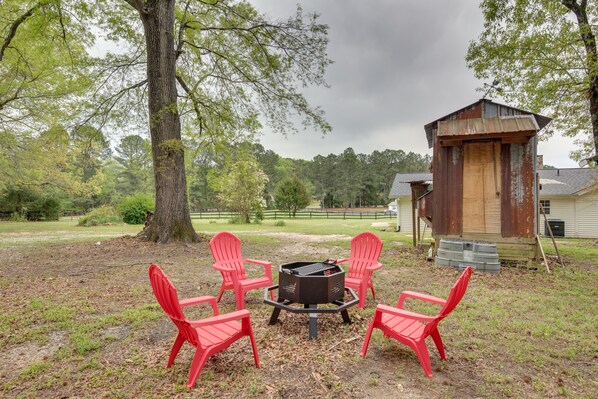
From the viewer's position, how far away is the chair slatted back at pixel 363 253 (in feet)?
14.6

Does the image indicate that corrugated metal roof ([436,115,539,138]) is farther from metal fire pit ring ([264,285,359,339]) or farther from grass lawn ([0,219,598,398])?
metal fire pit ring ([264,285,359,339])

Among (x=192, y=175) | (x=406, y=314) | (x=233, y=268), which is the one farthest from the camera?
(x=192, y=175)

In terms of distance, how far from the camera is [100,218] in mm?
20031

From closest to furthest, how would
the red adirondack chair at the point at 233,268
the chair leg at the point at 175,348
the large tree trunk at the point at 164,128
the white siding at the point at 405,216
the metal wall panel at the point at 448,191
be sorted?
the chair leg at the point at 175,348 → the red adirondack chair at the point at 233,268 → the metal wall panel at the point at 448,191 → the large tree trunk at the point at 164,128 → the white siding at the point at 405,216

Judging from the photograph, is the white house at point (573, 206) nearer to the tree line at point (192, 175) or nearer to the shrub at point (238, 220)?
the tree line at point (192, 175)

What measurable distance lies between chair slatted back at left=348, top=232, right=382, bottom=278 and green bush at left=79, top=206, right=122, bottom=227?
19930 mm

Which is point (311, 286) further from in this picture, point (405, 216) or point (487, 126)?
point (405, 216)

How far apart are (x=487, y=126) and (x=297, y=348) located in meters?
6.29

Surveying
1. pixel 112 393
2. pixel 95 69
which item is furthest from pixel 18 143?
pixel 112 393

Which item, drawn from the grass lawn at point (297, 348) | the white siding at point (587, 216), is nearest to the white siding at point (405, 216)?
the white siding at point (587, 216)

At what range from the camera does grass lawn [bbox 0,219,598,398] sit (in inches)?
88.6

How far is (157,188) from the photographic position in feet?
29.6

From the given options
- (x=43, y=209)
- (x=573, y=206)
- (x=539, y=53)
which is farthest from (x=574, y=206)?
(x=43, y=209)

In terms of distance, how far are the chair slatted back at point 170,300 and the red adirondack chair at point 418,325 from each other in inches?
58.9
